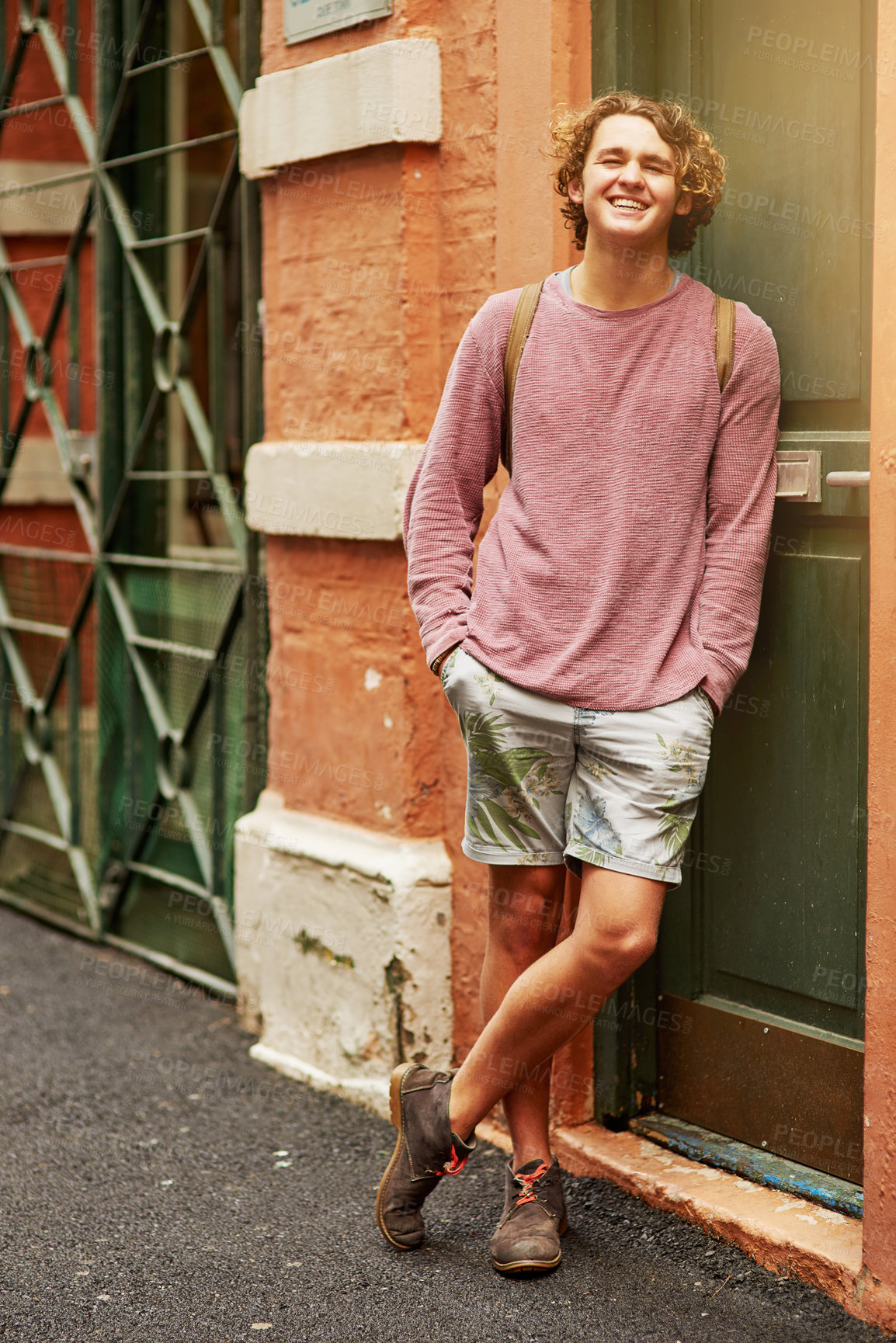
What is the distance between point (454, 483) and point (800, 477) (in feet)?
2.25

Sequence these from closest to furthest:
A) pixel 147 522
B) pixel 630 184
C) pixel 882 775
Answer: pixel 882 775
pixel 630 184
pixel 147 522

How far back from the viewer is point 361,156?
12.3 feet

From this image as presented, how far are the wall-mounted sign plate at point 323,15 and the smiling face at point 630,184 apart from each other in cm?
118

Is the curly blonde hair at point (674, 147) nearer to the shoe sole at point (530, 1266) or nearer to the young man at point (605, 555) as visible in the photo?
the young man at point (605, 555)

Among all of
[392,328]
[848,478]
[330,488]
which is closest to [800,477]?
[848,478]

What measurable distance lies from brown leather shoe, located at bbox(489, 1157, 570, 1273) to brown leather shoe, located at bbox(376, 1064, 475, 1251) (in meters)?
0.12

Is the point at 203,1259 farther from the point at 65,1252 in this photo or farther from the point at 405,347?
the point at 405,347

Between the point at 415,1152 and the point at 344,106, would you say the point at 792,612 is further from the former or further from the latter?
the point at 344,106

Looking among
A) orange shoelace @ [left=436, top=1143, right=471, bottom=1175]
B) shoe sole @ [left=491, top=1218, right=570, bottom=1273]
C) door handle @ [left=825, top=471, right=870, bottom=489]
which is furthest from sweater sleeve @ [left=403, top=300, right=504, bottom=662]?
shoe sole @ [left=491, top=1218, right=570, bottom=1273]

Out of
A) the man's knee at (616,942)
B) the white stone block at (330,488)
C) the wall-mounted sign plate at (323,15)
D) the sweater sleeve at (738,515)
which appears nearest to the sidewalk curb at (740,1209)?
the man's knee at (616,942)

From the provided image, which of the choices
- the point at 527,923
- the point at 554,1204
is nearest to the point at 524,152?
the point at 527,923

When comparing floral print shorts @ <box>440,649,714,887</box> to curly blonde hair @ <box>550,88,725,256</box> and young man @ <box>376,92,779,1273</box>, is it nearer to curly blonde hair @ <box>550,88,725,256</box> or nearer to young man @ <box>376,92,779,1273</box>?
young man @ <box>376,92,779,1273</box>

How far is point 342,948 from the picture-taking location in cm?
393

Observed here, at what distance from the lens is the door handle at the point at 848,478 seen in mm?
2723
